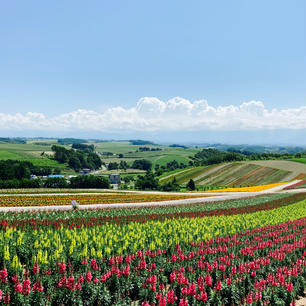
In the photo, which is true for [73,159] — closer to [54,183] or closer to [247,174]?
[54,183]

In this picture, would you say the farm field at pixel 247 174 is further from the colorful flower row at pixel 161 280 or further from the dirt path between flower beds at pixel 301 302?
the dirt path between flower beds at pixel 301 302

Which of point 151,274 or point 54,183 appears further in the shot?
point 54,183

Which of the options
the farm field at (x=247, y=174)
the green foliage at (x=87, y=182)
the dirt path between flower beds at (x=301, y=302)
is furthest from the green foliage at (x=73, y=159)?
the dirt path between flower beds at (x=301, y=302)

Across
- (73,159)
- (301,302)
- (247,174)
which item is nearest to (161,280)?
(301,302)

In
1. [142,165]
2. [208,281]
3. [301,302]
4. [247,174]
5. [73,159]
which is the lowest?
[142,165]

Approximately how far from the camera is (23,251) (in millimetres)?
12617

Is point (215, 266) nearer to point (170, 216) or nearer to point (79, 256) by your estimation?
point (79, 256)

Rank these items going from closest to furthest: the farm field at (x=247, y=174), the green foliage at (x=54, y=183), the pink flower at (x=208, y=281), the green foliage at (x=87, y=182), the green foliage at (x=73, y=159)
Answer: the pink flower at (x=208, y=281) < the green foliage at (x=54, y=183) < the green foliage at (x=87, y=182) < the farm field at (x=247, y=174) < the green foliage at (x=73, y=159)

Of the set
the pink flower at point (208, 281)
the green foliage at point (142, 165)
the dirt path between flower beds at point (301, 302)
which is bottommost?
the green foliage at point (142, 165)

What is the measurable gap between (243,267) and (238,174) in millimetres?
88350

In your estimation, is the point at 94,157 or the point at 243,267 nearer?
the point at 243,267

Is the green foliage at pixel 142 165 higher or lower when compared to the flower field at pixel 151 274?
lower

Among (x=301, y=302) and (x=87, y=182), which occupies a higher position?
(x=301, y=302)

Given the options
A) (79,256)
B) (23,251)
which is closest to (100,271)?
(79,256)
